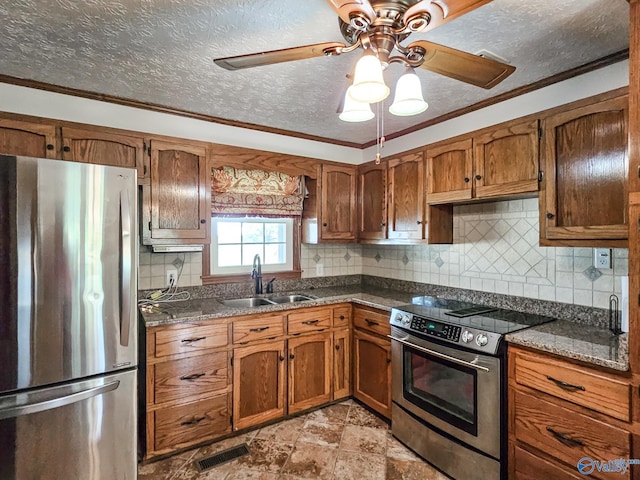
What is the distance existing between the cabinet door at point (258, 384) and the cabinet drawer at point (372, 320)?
68cm

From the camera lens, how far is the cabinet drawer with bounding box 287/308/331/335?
8.64 feet

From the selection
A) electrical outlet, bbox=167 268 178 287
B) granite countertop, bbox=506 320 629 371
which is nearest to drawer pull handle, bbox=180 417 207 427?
electrical outlet, bbox=167 268 178 287

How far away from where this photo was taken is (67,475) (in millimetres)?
1599

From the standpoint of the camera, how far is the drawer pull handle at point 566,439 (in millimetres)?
1549

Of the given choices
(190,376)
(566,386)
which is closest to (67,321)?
(190,376)

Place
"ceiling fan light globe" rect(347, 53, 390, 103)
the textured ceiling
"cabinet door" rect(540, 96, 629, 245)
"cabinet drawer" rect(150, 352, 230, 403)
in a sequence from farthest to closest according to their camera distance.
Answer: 1. "cabinet drawer" rect(150, 352, 230, 403)
2. "cabinet door" rect(540, 96, 629, 245)
3. the textured ceiling
4. "ceiling fan light globe" rect(347, 53, 390, 103)

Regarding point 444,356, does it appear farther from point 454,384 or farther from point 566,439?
point 566,439

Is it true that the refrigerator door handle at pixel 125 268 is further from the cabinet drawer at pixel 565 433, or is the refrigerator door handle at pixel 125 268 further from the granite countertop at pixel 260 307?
the cabinet drawer at pixel 565 433

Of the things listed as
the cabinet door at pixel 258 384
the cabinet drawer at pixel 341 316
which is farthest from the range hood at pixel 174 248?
the cabinet drawer at pixel 341 316

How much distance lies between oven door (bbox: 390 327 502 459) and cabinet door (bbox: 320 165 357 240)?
45.8 inches

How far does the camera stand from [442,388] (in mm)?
2104

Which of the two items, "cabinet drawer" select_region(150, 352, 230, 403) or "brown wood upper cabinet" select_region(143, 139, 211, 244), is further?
"brown wood upper cabinet" select_region(143, 139, 211, 244)

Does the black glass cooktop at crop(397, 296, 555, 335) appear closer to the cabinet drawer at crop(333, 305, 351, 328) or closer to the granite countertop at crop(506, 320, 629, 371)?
the granite countertop at crop(506, 320, 629, 371)

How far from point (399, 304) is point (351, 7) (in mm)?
2065
